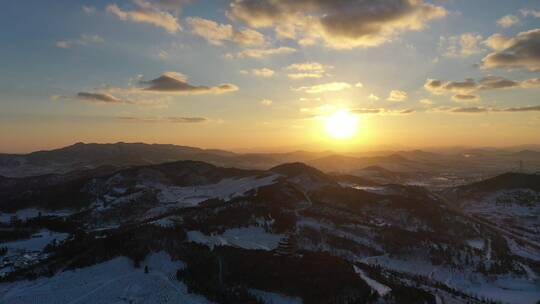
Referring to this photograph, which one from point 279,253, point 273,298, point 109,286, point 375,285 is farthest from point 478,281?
point 109,286

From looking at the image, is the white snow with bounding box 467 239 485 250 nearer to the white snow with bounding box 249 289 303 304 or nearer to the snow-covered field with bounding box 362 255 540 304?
the snow-covered field with bounding box 362 255 540 304

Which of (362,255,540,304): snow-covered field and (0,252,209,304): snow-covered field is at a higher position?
(0,252,209,304): snow-covered field

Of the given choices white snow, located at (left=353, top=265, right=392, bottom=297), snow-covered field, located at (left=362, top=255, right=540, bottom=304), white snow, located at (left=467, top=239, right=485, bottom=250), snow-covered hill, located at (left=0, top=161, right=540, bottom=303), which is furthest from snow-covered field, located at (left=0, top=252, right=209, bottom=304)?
white snow, located at (left=467, top=239, right=485, bottom=250)

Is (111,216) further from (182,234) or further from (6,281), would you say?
(6,281)

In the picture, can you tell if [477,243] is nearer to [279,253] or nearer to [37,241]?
[279,253]

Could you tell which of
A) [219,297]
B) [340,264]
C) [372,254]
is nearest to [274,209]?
[372,254]

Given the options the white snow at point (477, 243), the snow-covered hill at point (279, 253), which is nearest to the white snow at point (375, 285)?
the snow-covered hill at point (279, 253)
